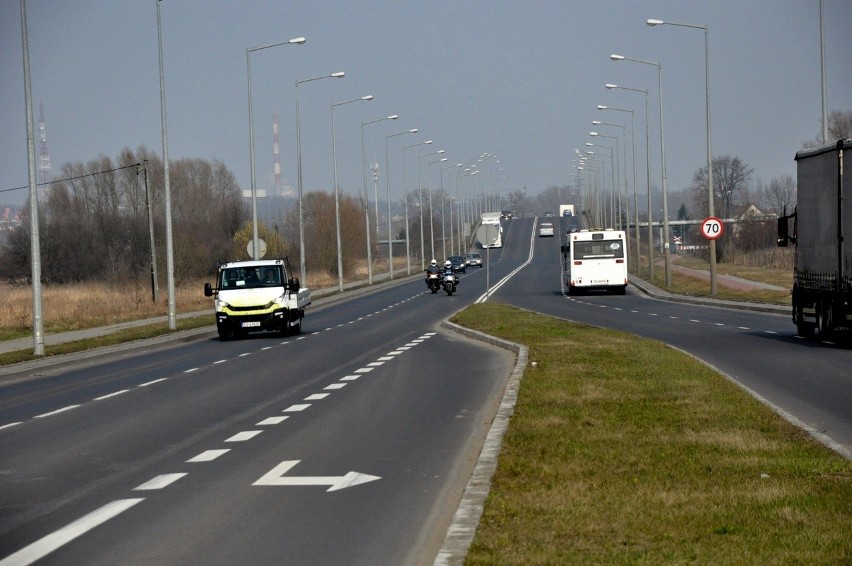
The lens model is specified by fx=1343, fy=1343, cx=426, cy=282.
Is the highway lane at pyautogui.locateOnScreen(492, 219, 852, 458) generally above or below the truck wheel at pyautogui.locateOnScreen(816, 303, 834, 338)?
below

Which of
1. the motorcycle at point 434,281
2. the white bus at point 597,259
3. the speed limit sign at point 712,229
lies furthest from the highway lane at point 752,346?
the motorcycle at point 434,281

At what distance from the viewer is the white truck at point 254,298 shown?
A: 35844mm

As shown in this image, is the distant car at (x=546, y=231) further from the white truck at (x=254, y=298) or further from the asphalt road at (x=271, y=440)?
the asphalt road at (x=271, y=440)

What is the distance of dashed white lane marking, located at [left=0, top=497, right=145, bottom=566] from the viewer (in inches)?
301

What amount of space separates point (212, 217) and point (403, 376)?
100201 mm

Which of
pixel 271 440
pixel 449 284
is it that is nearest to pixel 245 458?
pixel 271 440

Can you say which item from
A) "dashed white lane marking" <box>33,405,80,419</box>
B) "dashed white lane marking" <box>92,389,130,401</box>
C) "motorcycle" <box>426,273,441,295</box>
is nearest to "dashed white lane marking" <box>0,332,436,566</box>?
"dashed white lane marking" <box>33,405,80,419</box>

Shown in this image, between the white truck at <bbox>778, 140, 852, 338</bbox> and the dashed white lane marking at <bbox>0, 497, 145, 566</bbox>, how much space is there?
18.1 metres

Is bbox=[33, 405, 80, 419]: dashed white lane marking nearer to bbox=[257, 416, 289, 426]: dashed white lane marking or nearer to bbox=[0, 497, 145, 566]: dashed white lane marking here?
bbox=[257, 416, 289, 426]: dashed white lane marking

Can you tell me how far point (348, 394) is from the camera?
60.0 feet

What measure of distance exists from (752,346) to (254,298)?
14606mm

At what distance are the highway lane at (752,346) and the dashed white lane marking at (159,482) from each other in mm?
5807

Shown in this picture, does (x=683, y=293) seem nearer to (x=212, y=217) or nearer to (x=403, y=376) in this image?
(x=403, y=376)

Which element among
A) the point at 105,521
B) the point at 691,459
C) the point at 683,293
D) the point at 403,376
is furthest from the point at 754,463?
the point at 683,293
